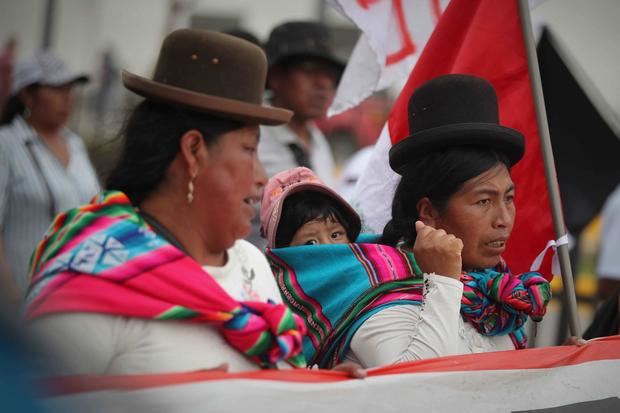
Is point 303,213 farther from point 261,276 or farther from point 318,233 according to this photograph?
point 261,276

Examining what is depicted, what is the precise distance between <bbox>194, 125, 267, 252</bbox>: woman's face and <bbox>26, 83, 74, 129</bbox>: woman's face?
12.3 ft

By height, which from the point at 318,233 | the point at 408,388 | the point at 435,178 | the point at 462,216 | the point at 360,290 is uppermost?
the point at 435,178

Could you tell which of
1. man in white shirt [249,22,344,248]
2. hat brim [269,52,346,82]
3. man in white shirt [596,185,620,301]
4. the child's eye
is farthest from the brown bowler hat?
man in white shirt [596,185,620,301]

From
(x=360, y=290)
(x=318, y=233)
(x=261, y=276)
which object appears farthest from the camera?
(x=318, y=233)

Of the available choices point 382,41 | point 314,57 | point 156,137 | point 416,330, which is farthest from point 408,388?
point 314,57

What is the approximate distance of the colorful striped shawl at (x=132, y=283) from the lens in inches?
82.2

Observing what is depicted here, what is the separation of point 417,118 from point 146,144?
134 cm

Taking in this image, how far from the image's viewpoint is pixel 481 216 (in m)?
3.20

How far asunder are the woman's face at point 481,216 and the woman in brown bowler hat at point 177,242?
3.14 ft

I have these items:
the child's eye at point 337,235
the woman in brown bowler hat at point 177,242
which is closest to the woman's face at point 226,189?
the woman in brown bowler hat at point 177,242

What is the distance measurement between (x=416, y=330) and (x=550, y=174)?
1.18 metres

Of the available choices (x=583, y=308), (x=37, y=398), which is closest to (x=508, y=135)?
(x=37, y=398)

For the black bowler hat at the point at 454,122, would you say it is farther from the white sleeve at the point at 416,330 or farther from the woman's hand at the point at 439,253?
the white sleeve at the point at 416,330

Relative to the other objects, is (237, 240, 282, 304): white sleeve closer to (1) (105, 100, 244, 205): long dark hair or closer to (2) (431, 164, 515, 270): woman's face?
(1) (105, 100, 244, 205): long dark hair
